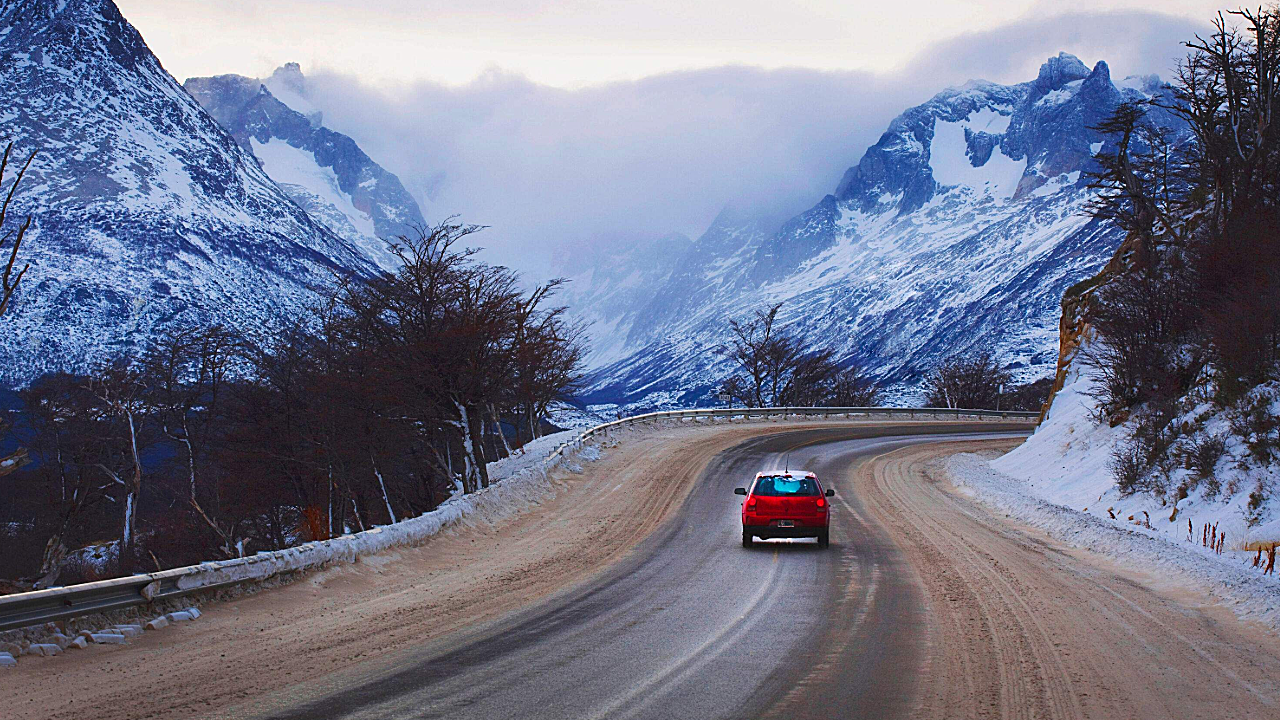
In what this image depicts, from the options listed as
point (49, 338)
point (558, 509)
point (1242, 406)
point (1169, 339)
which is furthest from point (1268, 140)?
point (49, 338)

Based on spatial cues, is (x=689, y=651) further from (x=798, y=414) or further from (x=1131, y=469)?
(x=798, y=414)

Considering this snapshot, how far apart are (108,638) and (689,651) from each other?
5.74 meters

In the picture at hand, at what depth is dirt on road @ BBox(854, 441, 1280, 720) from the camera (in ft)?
22.7

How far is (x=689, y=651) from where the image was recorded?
839 cm

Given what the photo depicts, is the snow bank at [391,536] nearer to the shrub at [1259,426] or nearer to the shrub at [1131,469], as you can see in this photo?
the shrub at [1131,469]

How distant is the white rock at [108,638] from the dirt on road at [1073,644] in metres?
7.57

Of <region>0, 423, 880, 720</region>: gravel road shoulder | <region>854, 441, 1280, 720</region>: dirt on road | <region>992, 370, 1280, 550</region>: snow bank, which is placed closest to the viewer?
<region>854, 441, 1280, 720</region>: dirt on road

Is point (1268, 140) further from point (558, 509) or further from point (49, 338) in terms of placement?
point (49, 338)

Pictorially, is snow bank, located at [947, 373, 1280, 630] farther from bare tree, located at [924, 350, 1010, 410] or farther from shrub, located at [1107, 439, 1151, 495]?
bare tree, located at [924, 350, 1010, 410]

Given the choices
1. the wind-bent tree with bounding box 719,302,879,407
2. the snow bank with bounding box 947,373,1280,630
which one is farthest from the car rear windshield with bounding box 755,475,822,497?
the wind-bent tree with bounding box 719,302,879,407

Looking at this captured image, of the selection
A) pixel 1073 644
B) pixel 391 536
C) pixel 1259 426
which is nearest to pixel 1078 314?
pixel 1259 426

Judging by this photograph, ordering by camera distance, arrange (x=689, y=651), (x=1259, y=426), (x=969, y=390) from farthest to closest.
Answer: (x=969, y=390)
(x=1259, y=426)
(x=689, y=651)

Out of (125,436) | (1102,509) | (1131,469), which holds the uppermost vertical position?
(125,436)

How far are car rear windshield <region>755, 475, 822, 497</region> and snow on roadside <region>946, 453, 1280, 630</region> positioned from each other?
4.72 m
